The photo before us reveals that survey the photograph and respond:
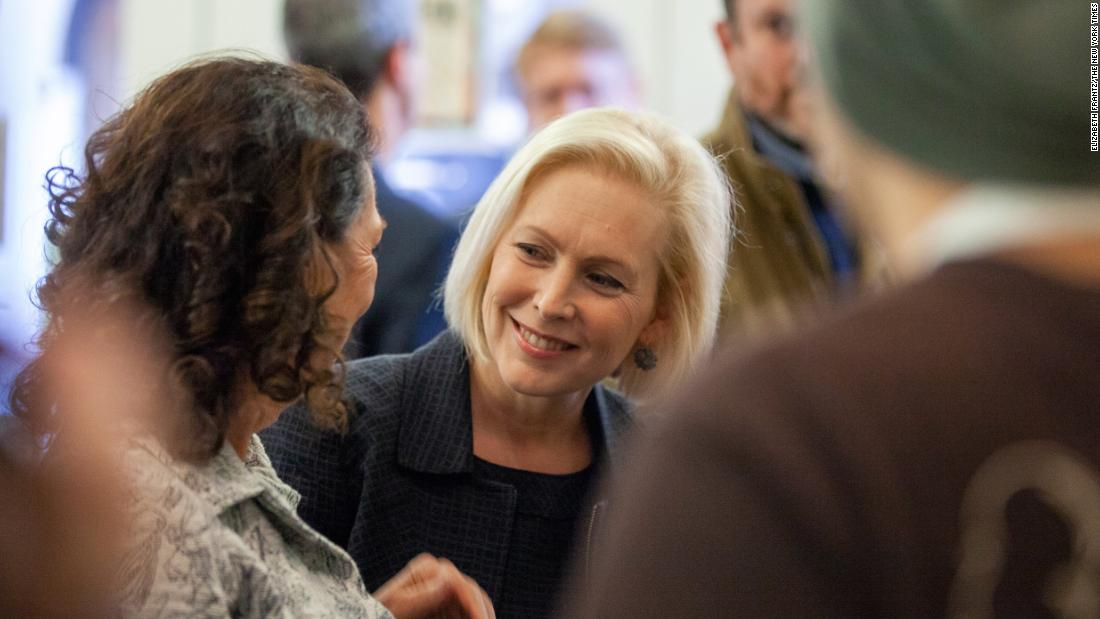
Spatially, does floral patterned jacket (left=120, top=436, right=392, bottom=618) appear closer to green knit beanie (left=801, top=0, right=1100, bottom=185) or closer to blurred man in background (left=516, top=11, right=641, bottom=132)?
green knit beanie (left=801, top=0, right=1100, bottom=185)

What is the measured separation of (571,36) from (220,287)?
130 inches

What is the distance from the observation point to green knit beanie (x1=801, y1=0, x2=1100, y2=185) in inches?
35.4

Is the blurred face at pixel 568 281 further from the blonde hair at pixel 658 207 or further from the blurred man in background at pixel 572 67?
the blurred man in background at pixel 572 67

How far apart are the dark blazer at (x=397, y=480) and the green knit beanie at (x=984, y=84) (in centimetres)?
147

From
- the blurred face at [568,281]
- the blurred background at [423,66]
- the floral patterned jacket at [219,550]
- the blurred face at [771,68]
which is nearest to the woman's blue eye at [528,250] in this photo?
the blurred face at [568,281]

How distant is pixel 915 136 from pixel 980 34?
0.08 metres

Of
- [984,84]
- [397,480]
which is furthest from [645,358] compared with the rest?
[984,84]

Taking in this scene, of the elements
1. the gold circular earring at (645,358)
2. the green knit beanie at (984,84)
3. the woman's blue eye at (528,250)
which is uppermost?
the green knit beanie at (984,84)

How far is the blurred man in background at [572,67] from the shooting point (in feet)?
15.6

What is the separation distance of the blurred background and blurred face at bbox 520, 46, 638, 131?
1018 millimetres

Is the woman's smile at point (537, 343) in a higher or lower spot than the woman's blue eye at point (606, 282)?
lower

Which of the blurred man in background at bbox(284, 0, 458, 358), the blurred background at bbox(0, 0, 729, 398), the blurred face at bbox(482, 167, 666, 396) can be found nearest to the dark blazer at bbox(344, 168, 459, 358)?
the blurred man in background at bbox(284, 0, 458, 358)

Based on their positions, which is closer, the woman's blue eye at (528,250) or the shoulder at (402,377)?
the shoulder at (402,377)

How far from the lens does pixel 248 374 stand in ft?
5.61
